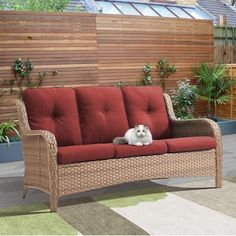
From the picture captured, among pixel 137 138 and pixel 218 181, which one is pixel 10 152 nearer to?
pixel 137 138

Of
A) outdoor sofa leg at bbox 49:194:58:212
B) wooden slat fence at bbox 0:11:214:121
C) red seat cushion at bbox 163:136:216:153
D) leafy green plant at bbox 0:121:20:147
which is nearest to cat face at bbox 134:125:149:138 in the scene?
red seat cushion at bbox 163:136:216:153

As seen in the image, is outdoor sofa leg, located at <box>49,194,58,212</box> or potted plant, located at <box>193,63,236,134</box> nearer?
outdoor sofa leg, located at <box>49,194,58,212</box>

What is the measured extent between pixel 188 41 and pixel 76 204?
5268 mm

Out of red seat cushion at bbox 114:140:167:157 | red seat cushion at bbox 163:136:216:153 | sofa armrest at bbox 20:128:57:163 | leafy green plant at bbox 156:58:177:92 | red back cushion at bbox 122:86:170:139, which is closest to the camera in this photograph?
sofa armrest at bbox 20:128:57:163

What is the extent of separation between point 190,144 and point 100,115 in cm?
89

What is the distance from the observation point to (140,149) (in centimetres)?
369

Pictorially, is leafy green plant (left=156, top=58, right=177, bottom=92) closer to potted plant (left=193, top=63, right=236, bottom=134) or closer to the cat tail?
potted plant (left=193, top=63, right=236, bottom=134)

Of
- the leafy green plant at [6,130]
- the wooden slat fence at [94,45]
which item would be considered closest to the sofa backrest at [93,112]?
the leafy green plant at [6,130]

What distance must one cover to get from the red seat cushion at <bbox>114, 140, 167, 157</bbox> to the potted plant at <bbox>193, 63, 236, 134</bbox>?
4.18 metres

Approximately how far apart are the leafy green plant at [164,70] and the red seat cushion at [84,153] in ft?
14.0

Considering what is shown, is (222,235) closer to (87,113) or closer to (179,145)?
(179,145)

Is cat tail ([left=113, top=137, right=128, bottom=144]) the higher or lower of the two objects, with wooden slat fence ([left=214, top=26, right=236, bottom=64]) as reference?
lower

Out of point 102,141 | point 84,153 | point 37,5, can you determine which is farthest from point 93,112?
point 37,5

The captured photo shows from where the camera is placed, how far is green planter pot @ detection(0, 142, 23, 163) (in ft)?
18.6
